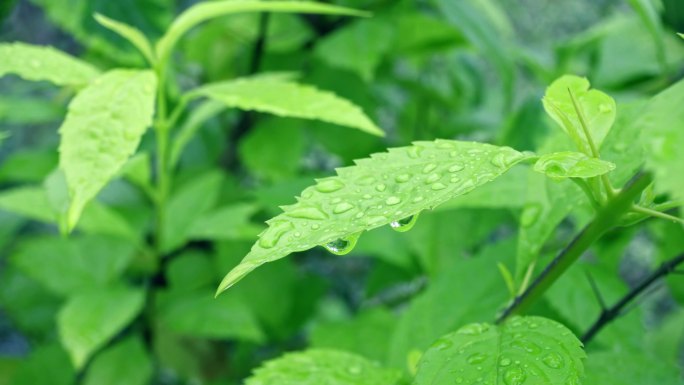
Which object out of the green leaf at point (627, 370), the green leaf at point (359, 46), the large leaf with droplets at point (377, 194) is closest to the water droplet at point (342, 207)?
the large leaf with droplets at point (377, 194)

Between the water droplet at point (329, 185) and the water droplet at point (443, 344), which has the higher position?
the water droplet at point (329, 185)

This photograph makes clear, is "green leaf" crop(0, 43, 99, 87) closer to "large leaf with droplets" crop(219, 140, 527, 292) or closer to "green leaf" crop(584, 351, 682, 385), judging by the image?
"large leaf with droplets" crop(219, 140, 527, 292)

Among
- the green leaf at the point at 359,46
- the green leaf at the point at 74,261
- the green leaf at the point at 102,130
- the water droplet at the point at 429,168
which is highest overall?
the water droplet at the point at 429,168

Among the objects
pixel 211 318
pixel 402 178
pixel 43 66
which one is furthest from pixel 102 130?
pixel 211 318

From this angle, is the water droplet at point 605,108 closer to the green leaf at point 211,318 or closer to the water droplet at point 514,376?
the water droplet at point 514,376

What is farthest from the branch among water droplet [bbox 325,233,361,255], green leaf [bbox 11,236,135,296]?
green leaf [bbox 11,236,135,296]
